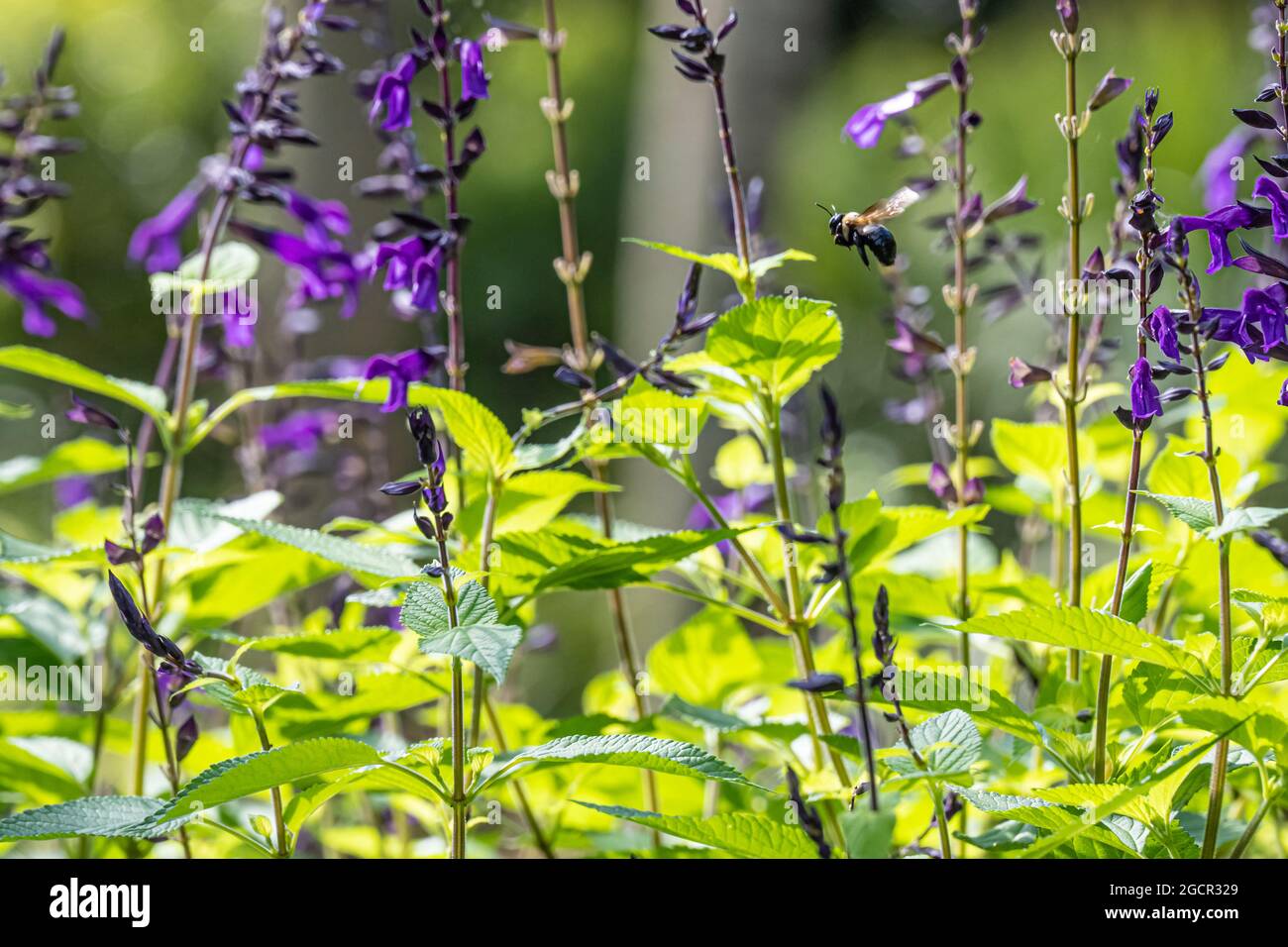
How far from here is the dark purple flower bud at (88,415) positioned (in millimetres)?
1026

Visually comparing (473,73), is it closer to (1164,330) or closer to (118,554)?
(118,554)

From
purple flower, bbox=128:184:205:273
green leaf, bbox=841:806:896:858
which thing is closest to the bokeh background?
purple flower, bbox=128:184:205:273

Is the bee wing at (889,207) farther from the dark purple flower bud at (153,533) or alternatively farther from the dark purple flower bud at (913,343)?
the dark purple flower bud at (153,533)

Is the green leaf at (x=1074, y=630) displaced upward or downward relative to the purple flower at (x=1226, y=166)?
downward

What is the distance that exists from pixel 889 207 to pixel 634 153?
4100mm

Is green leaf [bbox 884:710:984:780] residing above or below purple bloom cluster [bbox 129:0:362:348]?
below

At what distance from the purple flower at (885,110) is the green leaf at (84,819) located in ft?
2.54

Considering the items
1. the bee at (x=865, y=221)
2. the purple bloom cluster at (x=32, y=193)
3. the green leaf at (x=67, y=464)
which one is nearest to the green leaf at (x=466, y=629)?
the bee at (x=865, y=221)

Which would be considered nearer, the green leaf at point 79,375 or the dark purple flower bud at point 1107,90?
the dark purple flower bud at point 1107,90

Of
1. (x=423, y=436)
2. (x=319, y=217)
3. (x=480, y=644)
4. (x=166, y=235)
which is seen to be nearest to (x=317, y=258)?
(x=319, y=217)

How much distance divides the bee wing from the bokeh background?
1918 millimetres

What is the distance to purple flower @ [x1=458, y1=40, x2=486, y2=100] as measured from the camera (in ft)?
3.21

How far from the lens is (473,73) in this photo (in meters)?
0.98

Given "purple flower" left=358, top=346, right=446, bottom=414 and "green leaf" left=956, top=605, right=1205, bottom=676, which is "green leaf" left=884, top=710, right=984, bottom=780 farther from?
"purple flower" left=358, top=346, right=446, bottom=414
